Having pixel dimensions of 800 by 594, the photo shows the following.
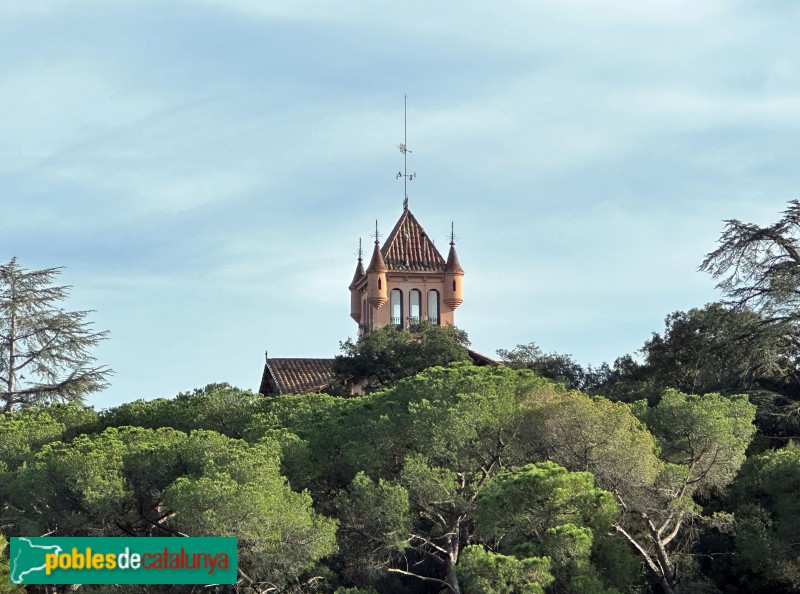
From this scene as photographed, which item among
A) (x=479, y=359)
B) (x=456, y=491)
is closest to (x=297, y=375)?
(x=479, y=359)

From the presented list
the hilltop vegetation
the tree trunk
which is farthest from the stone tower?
the tree trunk

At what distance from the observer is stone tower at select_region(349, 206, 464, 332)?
8556 cm

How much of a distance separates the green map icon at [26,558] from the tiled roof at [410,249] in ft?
159

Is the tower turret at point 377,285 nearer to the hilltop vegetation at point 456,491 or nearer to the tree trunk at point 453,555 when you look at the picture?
the hilltop vegetation at point 456,491

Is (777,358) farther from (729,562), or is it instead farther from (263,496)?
(263,496)

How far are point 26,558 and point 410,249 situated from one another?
169 ft

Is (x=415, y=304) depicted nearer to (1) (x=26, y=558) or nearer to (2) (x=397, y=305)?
(2) (x=397, y=305)

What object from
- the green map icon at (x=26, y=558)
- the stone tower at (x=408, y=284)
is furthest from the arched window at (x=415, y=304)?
the green map icon at (x=26, y=558)

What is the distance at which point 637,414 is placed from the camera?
4650 cm

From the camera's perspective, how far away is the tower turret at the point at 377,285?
280 ft

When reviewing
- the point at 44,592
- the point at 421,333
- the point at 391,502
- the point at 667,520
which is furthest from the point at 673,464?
the point at 421,333

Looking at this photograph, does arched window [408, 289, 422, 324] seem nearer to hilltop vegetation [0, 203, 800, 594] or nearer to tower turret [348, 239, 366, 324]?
tower turret [348, 239, 366, 324]

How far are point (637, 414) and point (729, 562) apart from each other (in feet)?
17.4

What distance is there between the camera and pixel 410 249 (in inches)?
3487
